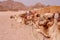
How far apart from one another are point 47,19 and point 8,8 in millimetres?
1258

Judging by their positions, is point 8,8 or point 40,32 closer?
point 40,32

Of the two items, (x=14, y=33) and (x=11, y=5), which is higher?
(x=11, y=5)

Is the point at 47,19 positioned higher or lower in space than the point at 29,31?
higher

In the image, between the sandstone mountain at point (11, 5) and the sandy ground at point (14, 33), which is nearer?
the sandy ground at point (14, 33)

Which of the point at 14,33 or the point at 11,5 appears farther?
the point at 11,5

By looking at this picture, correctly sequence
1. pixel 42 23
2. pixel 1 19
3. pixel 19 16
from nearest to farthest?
pixel 42 23, pixel 1 19, pixel 19 16

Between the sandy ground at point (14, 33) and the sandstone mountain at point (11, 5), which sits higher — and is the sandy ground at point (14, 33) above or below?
below

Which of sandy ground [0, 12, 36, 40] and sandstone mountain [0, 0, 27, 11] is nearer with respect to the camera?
sandy ground [0, 12, 36, 40]

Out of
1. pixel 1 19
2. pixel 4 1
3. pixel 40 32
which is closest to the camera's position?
pixel 40 32

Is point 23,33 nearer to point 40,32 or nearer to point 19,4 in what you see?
point 40,32

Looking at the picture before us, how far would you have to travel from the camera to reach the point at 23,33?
84.0 inches

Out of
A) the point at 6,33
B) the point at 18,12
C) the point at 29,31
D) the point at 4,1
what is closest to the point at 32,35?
the point at 29,31

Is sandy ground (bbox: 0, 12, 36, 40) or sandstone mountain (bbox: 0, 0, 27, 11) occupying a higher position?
sandstone mountain (bbox: 0, 0, 27, 11)

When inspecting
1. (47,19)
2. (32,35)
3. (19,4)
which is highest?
(19,4)
